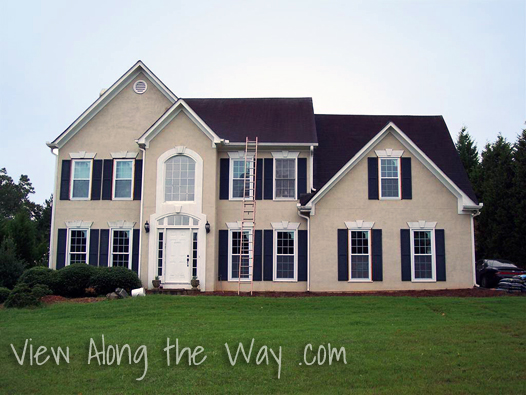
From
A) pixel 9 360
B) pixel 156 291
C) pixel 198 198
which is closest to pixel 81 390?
pixel 9 360

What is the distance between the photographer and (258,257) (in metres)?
21.5

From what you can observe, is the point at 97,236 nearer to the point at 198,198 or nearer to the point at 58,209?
the point at 58,209

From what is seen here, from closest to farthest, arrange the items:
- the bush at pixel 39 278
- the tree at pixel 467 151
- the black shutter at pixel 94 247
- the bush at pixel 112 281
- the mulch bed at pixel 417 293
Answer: the mulch bed at pixel 417 293, the bush at pixel 39 278, the bush at pixel 112 281, the black shutter at pixel 94 247, the tree at pixel 467 151

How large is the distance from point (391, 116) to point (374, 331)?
14854 millimetres

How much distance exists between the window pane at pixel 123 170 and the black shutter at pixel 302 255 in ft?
24.1

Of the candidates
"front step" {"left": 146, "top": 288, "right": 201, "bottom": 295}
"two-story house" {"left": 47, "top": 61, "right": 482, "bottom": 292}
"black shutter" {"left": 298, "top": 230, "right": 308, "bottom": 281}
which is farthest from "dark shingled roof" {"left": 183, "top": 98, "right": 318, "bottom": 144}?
"front step" {"left": 146, "top": 288, "right": 201, "bottom": 295}

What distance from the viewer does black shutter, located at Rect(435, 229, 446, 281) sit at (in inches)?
805

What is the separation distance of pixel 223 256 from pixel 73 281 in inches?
220

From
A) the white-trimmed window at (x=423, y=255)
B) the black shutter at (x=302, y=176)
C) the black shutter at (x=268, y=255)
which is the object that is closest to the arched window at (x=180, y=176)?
the black shutter at (x=268, y=255)

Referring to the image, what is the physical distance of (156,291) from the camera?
19.9m

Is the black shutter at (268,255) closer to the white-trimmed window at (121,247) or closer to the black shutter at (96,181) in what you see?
the white-trimmed window at (121,247)

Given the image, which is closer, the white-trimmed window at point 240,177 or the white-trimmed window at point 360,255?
the white-trimmed window at point 360,255

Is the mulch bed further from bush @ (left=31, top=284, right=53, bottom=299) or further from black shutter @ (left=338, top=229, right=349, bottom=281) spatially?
bush @ (left=31, top=284, right=53, bottom=299)

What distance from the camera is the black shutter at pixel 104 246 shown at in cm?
2188
